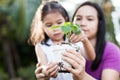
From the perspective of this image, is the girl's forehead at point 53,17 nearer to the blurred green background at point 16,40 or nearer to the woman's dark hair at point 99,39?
the woman's dark hair at point 99,39

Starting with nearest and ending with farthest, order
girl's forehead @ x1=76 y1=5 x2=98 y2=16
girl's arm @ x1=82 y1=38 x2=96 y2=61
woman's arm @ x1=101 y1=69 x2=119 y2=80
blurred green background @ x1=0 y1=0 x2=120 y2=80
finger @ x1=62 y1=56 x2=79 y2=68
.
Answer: finger @ x1=62 y1=56 x2=79 y2=68 → girl's arm @ x1=82 y1=38 x2=96 y2=61 → woman's arm @ x1=101 y1=69 x2=119 y2=80 → girl's forehead @ x1=76 y1=5 x2=98 y2=16 → blurred green background @ x1=0 y1=0 x2=120 y2=80

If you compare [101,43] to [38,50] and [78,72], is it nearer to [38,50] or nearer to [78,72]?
[38,50]

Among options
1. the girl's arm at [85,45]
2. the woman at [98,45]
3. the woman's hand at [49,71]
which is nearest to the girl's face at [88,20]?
the woman at [98,45]

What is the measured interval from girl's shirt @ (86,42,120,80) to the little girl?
0.22ft

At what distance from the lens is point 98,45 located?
2.06 meters

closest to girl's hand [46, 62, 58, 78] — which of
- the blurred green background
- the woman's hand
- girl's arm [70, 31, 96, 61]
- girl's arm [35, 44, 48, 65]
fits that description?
the woman's hand

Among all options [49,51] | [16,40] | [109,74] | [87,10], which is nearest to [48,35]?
[49,51]

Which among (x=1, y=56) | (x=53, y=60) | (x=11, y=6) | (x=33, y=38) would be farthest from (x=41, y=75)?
(x=1, y=56)

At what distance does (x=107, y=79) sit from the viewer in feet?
6.45

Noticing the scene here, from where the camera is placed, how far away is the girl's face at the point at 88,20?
81.2 inches

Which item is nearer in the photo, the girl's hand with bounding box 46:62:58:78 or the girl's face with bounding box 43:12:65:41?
the girl's hand with bounding box 46:62:58:78

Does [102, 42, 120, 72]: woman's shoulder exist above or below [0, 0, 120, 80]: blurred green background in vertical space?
above

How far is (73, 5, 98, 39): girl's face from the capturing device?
2.06 m

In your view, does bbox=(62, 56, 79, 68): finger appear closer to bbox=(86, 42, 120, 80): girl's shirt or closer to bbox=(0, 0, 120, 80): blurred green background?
bbox=(86, 42, 120, 80): girl's shirt
